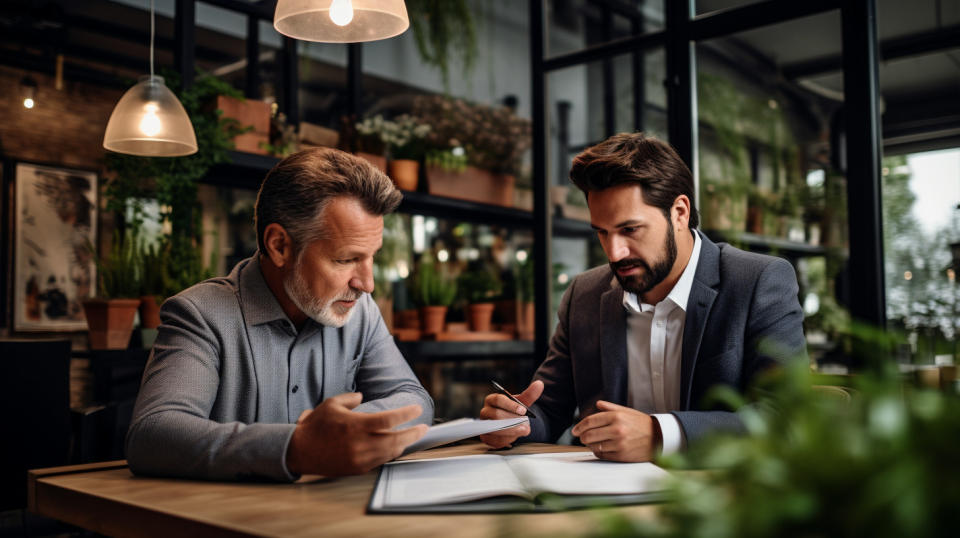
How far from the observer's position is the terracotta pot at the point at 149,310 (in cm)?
340

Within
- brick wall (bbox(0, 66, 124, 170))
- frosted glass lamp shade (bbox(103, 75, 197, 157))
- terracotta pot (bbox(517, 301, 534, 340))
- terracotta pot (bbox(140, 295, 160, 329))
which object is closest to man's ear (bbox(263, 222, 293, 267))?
frosted glass lamp shade (bbox(103, 75, 197, 157))

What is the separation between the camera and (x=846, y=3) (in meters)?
2.71

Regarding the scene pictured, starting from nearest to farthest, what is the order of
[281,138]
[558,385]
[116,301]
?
1. [558,385]
2. [116,301]
3. [281,138]

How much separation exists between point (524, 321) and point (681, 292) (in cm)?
286

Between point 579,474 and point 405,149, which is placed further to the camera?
point 405,149

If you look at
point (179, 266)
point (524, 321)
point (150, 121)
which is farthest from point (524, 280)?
point (150, 121)

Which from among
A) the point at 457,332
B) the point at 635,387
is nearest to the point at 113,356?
the point at 457,332

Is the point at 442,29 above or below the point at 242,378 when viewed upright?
above

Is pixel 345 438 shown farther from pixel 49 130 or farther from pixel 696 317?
pixel 49 130

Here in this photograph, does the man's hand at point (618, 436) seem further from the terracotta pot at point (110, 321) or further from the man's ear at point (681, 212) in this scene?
the terracotta pot at point (110, 321)

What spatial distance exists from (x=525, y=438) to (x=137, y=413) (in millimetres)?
841

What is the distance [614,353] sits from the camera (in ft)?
6.39

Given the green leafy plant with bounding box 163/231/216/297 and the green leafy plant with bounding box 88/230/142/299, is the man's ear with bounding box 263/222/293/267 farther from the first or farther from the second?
the green leafy plant with bounding box 88/230/142/299

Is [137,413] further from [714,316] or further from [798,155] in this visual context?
[798,155]
